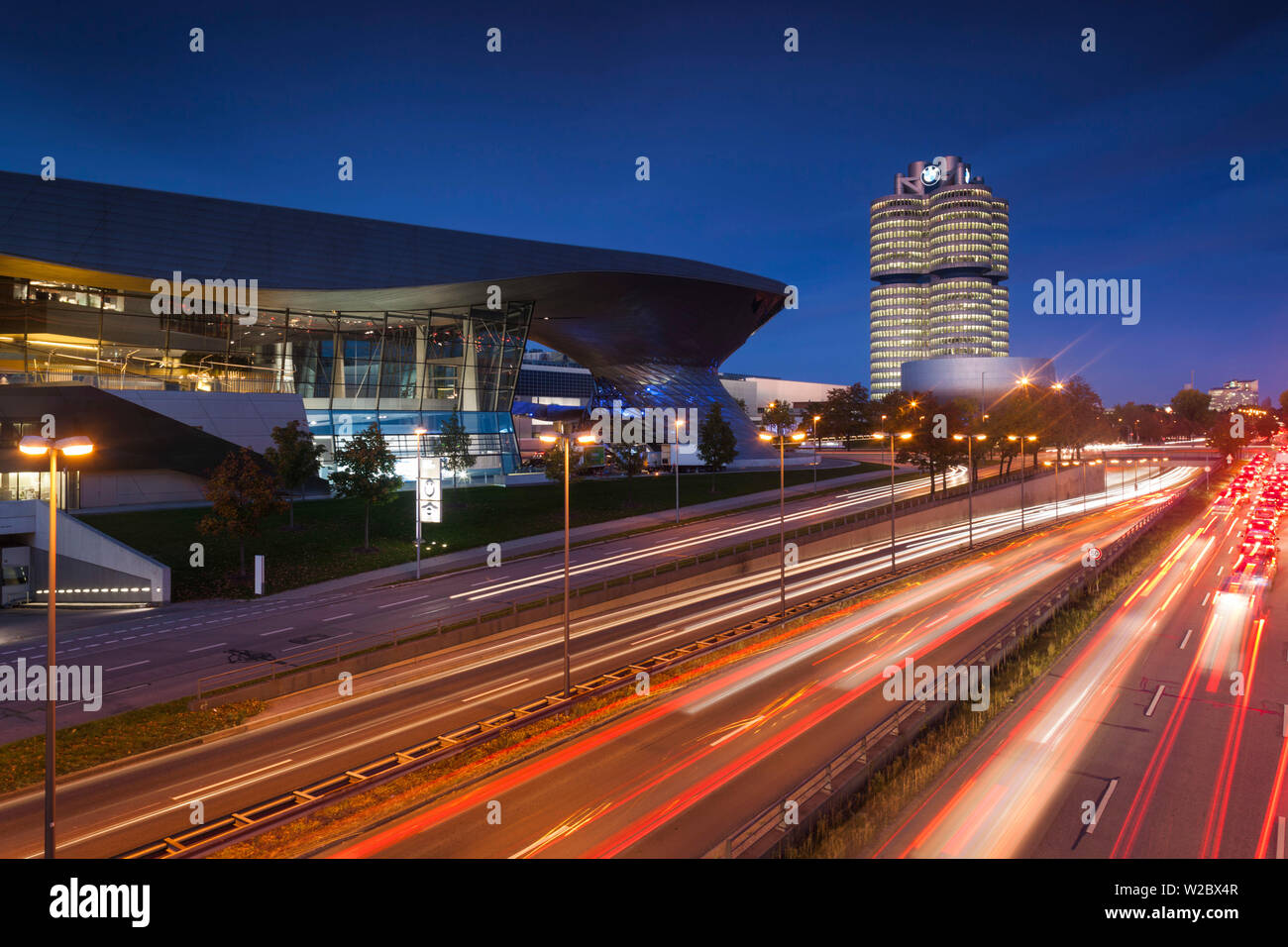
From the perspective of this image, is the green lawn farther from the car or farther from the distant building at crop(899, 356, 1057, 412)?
the distant building at crop(899, 356, 1057, 412)

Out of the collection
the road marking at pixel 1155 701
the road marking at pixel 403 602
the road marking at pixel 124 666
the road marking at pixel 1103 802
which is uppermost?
the road marking at pixel 403 602

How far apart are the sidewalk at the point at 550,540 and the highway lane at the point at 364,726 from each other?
11679 mm

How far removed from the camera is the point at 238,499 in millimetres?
31516

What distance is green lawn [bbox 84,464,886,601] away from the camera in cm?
3319

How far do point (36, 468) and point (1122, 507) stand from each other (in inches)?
3102

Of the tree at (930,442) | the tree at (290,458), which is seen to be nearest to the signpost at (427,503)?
the tree at (290,458)

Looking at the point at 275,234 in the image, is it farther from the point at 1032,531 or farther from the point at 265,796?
the point at 1032,531

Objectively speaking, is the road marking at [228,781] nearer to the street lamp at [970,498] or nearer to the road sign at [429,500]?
the road sign at [429,500]

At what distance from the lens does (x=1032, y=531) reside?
163 feet

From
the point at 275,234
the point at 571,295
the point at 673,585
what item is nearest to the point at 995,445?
the point at 571,295

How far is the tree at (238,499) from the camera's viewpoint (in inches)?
1220
